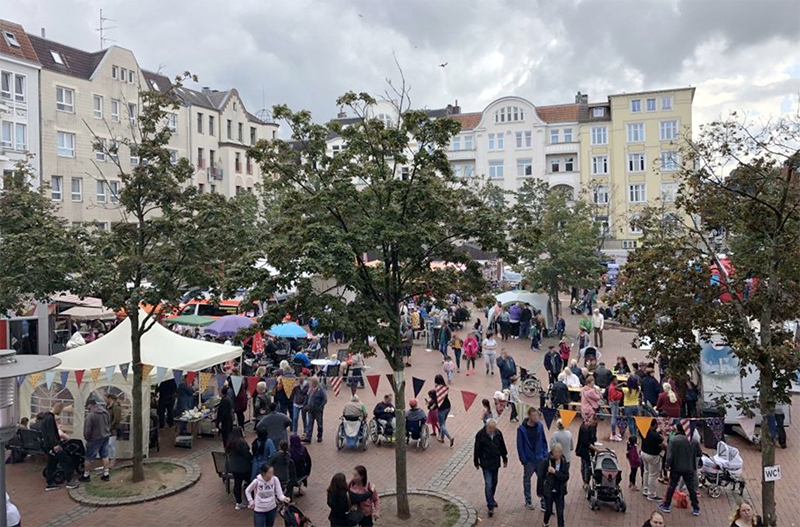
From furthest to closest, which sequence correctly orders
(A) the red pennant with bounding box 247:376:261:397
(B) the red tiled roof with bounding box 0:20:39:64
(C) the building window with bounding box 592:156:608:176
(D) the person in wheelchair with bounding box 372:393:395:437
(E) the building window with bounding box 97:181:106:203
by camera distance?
(C) the building window with bounding box 592:156:608:176
(E) the building window with bounding box 97:181:106:203
(B) the red tiled roof with bounding box 0:20:39:64
(A) the red pennant with bounding box 247:376:261:397
(D) the person in wheelchair with bounding box 372:393:395:437

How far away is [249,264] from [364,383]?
10.7 m

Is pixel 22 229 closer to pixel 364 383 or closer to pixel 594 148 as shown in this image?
pixel 364 383

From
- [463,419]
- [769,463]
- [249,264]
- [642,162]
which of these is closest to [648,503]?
[769,463]

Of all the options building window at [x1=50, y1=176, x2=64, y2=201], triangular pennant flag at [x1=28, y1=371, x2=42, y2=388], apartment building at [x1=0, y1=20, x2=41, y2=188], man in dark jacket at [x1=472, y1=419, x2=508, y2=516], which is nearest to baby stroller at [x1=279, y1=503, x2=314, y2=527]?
man in dark jacket at [x1=472, y1=419, x2=508, y2=516]

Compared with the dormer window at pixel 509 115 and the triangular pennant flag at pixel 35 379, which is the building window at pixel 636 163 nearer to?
the dormer window at pixel 509 115

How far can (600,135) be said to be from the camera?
61188 millimetres

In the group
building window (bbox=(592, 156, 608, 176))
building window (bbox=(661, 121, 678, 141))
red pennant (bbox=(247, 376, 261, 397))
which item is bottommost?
red pennant (bbox=(247, 376, 261, 397))

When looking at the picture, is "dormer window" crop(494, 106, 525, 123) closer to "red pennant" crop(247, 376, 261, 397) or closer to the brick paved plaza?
the brick paved plaza

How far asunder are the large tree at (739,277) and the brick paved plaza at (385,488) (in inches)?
82.9

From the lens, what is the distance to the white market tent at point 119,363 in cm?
1370

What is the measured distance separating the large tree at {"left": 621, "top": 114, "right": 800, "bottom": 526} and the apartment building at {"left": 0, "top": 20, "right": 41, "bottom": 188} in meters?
35.4

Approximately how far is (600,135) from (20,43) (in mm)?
47140

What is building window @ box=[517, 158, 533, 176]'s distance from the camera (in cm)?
6394

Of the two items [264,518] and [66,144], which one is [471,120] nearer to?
[66,144]
